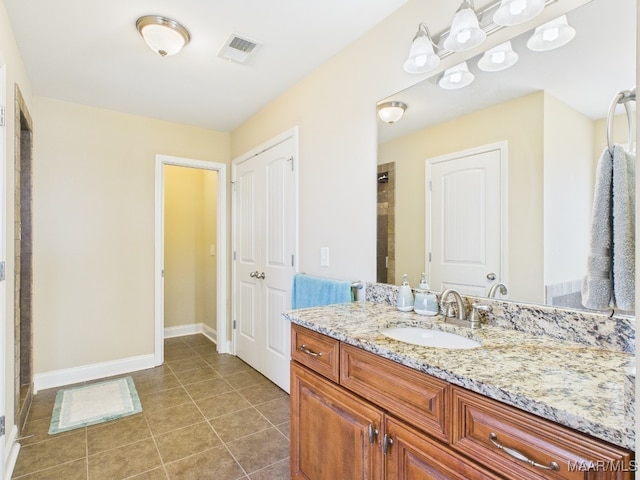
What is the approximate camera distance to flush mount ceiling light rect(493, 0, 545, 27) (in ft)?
3.97

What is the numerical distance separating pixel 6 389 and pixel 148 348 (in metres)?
1.56

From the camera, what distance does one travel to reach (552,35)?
1227 millimetres

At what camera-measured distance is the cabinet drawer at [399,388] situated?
3.05 feet

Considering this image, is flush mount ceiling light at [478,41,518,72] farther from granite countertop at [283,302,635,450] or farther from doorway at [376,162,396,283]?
granite countertop at [283,302,635,450]

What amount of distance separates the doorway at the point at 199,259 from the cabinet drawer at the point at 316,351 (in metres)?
2.34

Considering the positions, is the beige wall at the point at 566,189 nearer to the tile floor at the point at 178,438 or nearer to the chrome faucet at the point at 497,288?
the chrome faucet at the point at 497,288

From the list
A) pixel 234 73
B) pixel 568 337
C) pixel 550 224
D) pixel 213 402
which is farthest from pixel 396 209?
pixel 213 402

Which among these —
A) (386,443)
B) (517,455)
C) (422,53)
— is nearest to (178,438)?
(386,443)

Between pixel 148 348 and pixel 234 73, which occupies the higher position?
pixel 234 73

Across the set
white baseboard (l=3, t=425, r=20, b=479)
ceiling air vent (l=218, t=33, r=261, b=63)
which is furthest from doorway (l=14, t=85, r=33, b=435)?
ceiling air vent (l=218, t=33, r=261, b=63)

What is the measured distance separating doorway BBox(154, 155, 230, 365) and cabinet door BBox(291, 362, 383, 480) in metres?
2.35

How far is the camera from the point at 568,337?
112cm

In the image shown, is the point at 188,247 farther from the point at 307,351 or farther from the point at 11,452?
the point at 307,351

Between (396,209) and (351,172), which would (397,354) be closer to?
(396,209)
